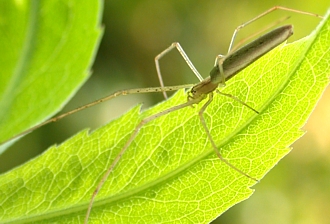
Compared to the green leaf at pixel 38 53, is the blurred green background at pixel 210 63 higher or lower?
higher

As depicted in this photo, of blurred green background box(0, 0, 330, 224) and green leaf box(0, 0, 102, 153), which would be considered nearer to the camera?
green leaf box(0, 0, 102, 153)

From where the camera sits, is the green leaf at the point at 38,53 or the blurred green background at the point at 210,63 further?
the blurred green background at the point at 210,63

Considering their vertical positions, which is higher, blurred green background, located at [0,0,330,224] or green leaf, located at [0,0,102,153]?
blurred green background, located at [0,0,330,224]

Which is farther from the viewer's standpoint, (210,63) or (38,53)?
(210,63)

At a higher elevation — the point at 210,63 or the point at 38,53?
the point at 210,63
